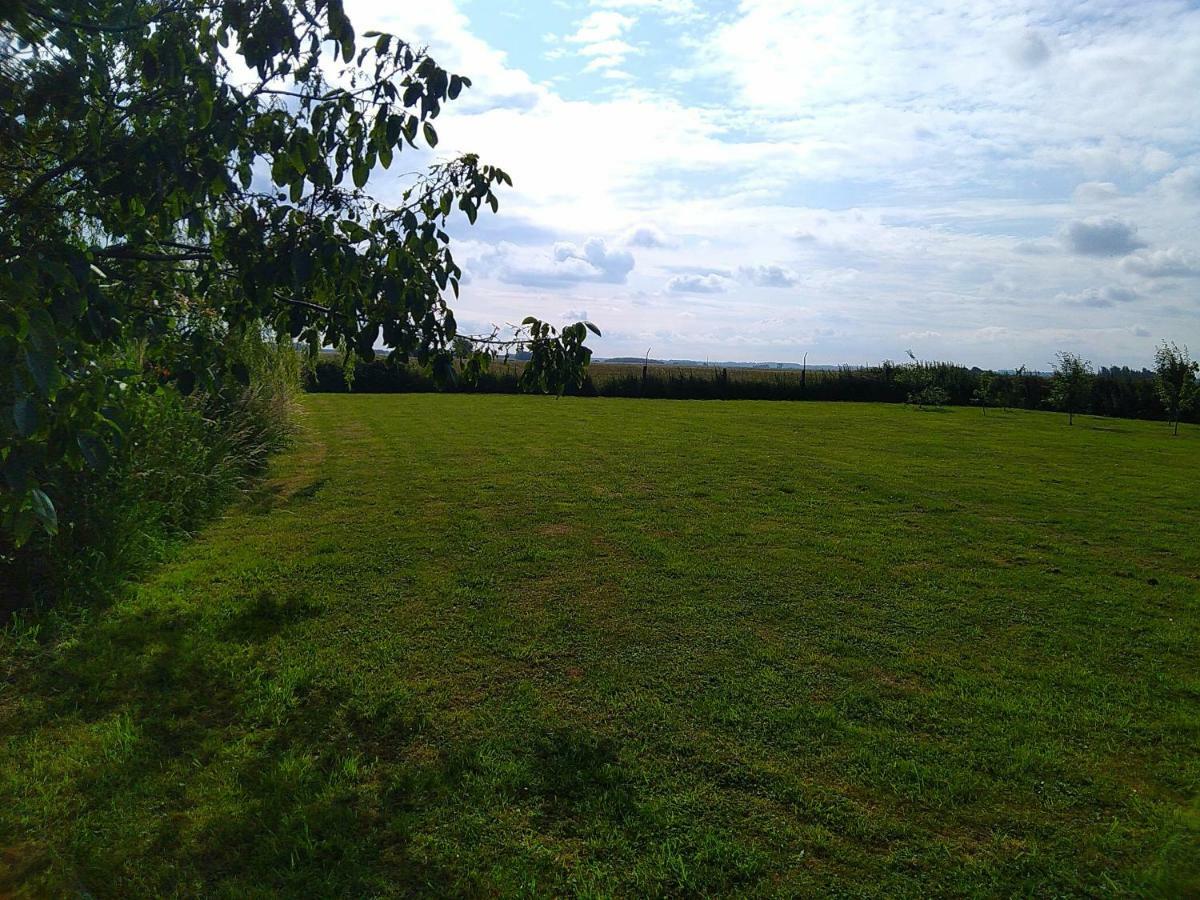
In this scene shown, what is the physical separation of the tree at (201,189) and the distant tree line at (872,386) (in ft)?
74.1

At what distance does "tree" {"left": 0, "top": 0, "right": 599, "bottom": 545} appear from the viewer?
2.26 metres

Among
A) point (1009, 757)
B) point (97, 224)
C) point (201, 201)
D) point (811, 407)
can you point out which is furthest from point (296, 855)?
point (811, 407)

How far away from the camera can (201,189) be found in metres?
2.67

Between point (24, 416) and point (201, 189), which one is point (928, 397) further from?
point (24, 416)

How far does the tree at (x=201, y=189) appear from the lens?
226 cm

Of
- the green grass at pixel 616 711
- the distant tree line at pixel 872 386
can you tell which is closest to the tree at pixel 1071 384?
the distant tree line at pixel 872 386

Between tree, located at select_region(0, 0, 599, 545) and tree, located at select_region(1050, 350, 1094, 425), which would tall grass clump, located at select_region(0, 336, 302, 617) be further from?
tree, located at select_region(1050, 350, 1094, 425)

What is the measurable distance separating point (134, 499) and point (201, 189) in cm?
379

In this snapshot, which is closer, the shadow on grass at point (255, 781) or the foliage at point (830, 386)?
the shadow on grass at point (255, 781)

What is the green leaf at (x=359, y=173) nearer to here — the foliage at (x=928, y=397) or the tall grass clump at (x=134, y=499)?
the tall grass clump at (x=134, y=499)

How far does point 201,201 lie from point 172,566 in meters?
3.94

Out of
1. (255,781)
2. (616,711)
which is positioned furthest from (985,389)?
(255,781)

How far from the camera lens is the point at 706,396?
29.8 meters

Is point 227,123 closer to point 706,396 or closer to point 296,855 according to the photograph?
point 296,855
